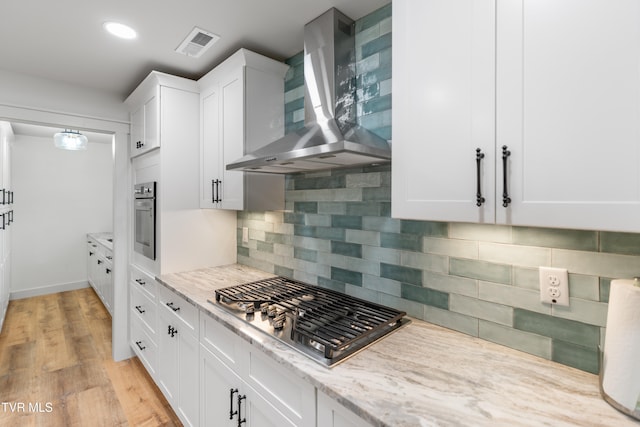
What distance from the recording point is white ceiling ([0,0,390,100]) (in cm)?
158

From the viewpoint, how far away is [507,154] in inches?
35.3

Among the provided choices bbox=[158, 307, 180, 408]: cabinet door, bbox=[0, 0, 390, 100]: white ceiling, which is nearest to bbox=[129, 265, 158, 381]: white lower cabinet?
bbox=[158, 307, 180, 408]: cabinet door

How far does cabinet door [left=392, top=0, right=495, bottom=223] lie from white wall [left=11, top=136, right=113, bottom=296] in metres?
5.59

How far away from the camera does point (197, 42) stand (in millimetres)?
1941

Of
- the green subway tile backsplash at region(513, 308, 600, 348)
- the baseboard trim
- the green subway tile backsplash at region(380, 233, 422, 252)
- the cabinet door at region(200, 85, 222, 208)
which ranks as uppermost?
the cabinet door at region(200, 85, 222, 208)

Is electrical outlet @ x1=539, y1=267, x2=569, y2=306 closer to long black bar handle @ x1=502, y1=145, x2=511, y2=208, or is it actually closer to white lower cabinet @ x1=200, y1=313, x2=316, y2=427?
long black bar handle @ x1=502, y1=145, x2=511, y2=208

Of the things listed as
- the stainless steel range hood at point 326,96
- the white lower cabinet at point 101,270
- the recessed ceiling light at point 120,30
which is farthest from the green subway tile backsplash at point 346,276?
the white lower cabinet at point 101,270

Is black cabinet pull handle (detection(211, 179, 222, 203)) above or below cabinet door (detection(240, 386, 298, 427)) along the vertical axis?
above

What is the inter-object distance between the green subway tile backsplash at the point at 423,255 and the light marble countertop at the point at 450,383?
0.11 m

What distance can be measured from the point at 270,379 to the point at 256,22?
5.83ft

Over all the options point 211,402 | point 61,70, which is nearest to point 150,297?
point 211,402

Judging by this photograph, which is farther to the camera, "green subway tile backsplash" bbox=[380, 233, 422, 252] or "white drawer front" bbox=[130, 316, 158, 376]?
"white drawer front" bbox=[130, 316, 158, 376]

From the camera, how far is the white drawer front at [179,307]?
1792 mm

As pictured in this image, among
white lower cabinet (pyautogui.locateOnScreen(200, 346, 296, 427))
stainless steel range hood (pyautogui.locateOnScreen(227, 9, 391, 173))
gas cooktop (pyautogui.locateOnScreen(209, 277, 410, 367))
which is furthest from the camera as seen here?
stainless steel range hood (pyautogui.locateOnScreen(227, 9, 391, 173))
